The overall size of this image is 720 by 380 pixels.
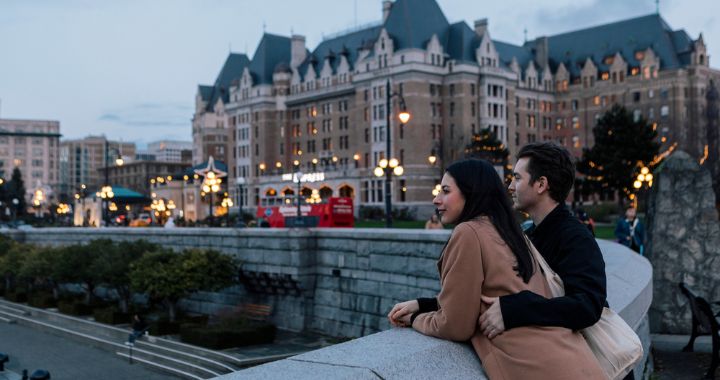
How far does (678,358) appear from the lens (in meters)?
9.70

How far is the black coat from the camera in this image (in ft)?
11.1

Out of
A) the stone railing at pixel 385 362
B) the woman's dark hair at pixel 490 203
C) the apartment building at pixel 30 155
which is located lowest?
the stone railing at pixel 385 362

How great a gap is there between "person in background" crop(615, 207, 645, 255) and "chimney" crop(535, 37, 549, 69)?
262ft

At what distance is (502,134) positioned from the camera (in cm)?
8212

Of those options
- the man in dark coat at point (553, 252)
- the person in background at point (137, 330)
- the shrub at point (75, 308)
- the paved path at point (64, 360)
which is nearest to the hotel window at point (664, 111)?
the shrub at point (75, 308)

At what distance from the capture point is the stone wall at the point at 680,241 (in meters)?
11.5

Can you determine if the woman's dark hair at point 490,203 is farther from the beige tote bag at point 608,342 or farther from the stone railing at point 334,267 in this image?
the stone railing at point 334,267

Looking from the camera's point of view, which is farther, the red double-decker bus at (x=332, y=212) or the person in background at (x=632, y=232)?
the red double-decker bus at (x=332, y=212)

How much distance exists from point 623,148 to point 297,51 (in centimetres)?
5132

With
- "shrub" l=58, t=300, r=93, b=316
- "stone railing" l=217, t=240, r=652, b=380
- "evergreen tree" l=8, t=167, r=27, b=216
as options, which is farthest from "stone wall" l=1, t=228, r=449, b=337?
"evergreen tree" l=8, t=167, r=27, b=216

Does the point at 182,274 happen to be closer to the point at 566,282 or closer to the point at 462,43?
the point at 566,282

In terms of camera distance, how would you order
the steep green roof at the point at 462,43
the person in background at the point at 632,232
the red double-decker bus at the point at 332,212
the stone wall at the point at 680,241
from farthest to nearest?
1. the steep green roof at the point at 462,43
2. the red double-decker bus at the point at 332,212
3. the person in background at the point at 632,232
4. the stone wall at the point at 680,241

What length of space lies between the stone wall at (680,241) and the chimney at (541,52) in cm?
8802

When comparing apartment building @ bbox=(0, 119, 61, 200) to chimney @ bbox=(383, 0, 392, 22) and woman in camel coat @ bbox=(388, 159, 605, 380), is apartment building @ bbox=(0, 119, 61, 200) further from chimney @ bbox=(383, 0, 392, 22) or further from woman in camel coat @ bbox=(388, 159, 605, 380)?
woman in camel coat @ bbox=(388, 159, 605, 380)
